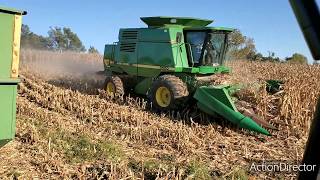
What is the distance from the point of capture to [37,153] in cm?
459

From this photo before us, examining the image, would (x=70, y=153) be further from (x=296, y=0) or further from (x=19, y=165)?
(x=296, y=0)

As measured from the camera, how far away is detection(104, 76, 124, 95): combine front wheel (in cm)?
1043

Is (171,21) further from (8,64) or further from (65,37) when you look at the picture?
(65,37)

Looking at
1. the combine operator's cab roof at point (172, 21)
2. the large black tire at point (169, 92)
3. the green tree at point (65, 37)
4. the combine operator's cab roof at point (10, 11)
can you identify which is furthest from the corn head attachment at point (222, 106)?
the green tree at point (65, 37)

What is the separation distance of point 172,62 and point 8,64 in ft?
21.4

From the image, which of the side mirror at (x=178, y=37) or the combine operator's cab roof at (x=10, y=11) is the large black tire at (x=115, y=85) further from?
the combine operator's cab roof at (x=10, y=11)

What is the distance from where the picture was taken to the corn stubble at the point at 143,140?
423 centimetres

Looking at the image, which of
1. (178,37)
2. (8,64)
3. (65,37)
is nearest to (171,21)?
(178,37)

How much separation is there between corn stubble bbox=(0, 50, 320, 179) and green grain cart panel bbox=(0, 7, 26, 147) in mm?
1083

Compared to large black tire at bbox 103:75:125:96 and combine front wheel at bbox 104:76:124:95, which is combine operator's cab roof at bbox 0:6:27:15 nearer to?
large black tire at bbox 103:75:125:96

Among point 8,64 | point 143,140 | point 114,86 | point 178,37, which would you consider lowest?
point 143,140

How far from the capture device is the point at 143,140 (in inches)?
232

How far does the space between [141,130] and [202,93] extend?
5.90ft

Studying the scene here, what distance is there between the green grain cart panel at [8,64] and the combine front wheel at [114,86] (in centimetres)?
738
